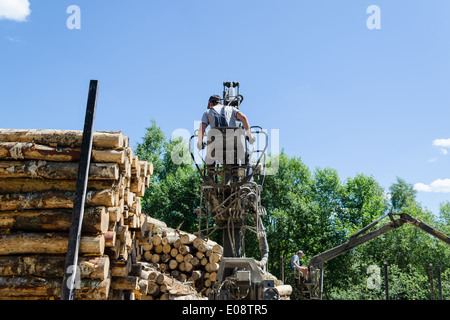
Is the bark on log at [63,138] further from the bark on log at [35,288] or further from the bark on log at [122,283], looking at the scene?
the bark on log at [122,283]

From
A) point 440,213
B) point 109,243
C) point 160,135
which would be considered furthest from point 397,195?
point 109,243

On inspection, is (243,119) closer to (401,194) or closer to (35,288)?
(35,288)

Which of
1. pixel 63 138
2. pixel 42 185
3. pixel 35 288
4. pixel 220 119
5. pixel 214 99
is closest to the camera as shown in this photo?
pixel 35 288

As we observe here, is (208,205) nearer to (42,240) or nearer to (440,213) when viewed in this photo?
(42,240)

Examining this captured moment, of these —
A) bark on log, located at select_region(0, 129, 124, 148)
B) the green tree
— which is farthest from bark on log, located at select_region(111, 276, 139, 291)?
the green tree

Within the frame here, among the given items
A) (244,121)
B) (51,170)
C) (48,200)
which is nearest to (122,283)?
(48,200)

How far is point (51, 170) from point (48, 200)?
17.1 inches

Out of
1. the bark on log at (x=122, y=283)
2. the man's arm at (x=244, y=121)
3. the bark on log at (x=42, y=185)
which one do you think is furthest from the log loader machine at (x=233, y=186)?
the bark on log at (x=42, y=185)

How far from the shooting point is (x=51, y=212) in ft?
17.7

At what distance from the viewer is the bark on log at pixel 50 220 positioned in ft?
17.4

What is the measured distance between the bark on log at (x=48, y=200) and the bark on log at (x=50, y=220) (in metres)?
0.08

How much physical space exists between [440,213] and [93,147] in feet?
145

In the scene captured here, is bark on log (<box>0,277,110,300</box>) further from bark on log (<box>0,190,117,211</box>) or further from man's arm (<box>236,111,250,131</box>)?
man's arm (<box>236,111,250,131</box>)

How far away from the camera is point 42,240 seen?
5.23 m
